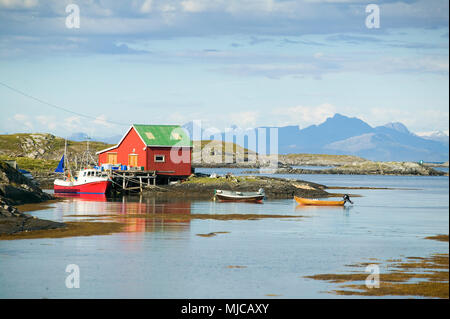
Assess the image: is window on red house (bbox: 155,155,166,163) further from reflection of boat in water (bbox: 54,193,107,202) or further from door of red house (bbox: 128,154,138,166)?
reflection of boat in water (bbox: 54,193,107,202)

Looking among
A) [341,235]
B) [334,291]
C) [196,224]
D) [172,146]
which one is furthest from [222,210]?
[334,291]

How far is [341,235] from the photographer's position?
124 ft

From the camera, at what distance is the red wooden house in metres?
72.1

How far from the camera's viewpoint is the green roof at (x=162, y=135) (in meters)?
72.1

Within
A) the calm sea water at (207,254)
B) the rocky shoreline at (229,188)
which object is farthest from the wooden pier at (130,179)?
the calm sea water at (207,254)

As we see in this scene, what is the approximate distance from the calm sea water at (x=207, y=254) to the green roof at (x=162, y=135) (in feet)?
74.5

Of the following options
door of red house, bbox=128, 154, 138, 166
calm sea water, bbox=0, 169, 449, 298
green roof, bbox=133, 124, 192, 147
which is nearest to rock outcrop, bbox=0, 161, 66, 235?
calm sea water, bbox=0, 169, 449, 298

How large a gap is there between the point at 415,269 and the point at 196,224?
17813 mm

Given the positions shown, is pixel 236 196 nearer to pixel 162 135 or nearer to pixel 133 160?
pixel 162 135

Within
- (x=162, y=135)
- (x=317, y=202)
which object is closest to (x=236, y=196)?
(x=317, y=202)

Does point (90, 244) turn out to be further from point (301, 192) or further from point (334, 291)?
point (301, 192)

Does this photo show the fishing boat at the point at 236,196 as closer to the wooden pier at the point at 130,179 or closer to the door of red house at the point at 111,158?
the wooden pier at the point at 130,179

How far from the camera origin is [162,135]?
73.2 metres

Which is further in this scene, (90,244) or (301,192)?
(301,192)
